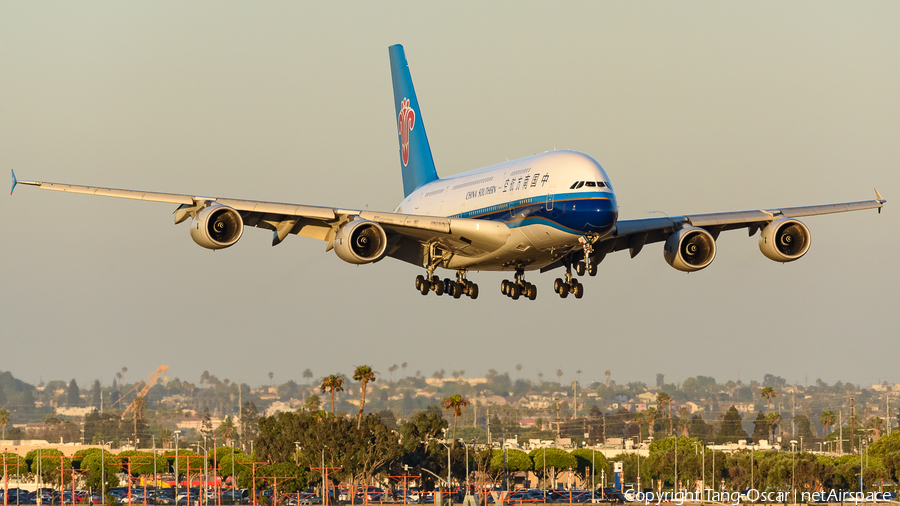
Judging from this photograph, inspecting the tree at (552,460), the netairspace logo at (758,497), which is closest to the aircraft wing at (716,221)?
the netairspace logo at (758,497)

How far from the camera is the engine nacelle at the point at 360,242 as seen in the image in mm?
48062

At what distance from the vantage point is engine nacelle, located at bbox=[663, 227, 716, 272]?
5188 cm

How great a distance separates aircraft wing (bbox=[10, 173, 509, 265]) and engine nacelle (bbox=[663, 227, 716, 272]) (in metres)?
9.12

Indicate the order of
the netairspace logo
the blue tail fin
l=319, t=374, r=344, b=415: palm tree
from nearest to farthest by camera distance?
the blue tail fin
the netairspace logo
l=319, t=374, r=344, b=415: palm tree

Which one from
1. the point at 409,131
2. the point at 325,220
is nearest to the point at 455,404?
the point at 409,131

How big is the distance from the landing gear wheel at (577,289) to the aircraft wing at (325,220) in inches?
214

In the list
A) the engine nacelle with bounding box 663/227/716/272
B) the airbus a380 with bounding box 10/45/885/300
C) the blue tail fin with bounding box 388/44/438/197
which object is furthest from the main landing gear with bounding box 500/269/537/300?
the blue tail fin with bounding box 388/44/438/197

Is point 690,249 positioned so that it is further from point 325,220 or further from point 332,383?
point 332,383

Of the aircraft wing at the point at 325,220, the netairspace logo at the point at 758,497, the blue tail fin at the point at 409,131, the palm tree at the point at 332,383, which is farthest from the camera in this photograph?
the palm tree at the point at 332,383

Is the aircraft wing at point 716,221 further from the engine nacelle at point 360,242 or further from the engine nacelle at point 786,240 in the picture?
the engine nacelle at point 360,242

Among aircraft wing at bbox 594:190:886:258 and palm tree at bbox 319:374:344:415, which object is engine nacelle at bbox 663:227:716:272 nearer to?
aircraft wing at bbox 594:190:886:258

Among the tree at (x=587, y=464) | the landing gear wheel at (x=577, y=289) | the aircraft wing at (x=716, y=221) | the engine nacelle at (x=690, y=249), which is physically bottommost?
the tree at (x=587, y=464)

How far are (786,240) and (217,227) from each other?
2738 centimetres

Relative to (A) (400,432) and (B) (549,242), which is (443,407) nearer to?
(A) (400,432)
